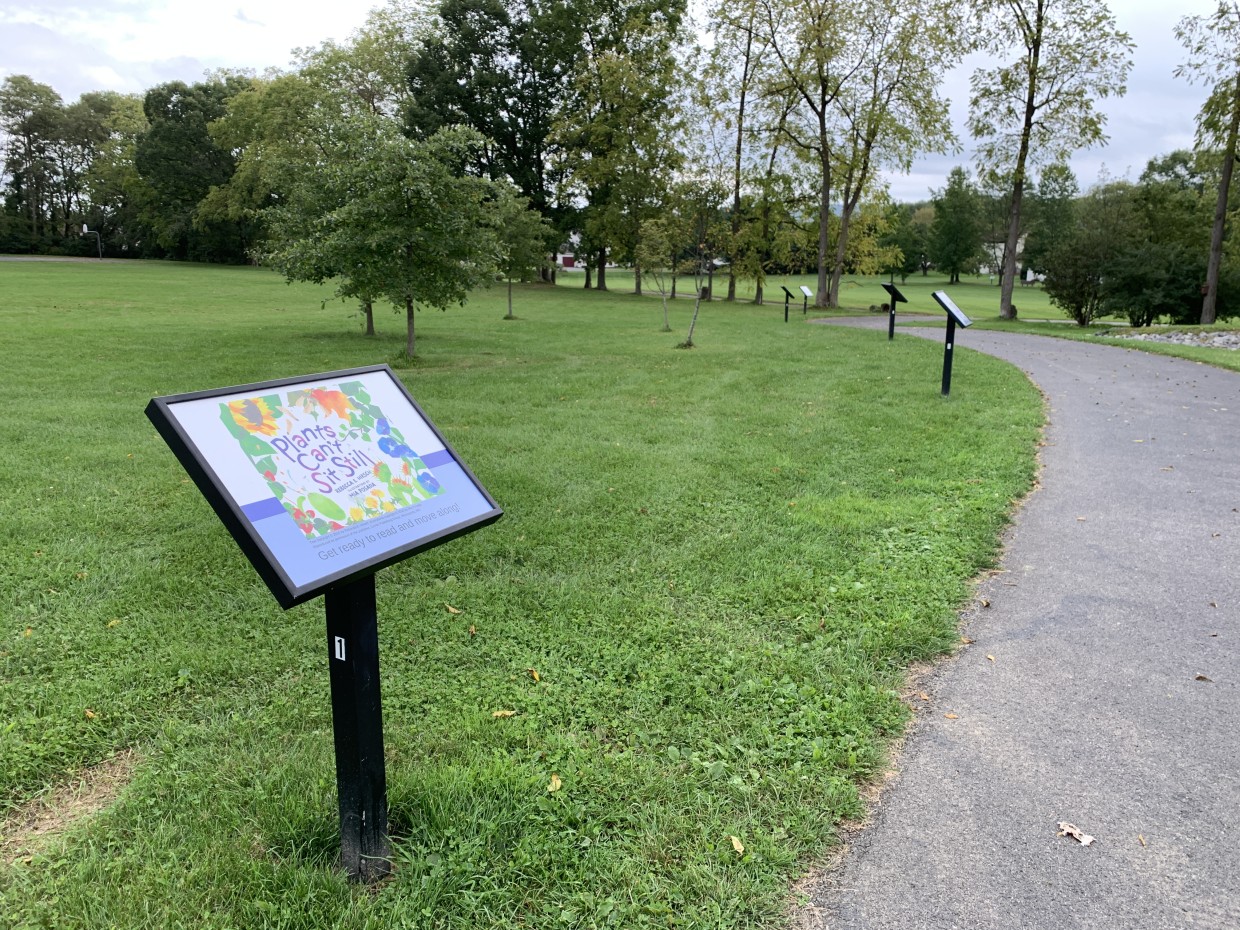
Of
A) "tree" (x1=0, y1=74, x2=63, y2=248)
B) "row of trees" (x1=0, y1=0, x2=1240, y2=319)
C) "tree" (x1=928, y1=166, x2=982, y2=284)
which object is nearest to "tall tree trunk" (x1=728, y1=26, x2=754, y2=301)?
"row of trees" (x1=0, y1=0, x2=1240, y2=319)

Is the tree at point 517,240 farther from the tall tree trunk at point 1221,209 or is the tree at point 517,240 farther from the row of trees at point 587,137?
the tall tree trunk at point 1221,209

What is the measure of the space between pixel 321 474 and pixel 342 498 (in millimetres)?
81

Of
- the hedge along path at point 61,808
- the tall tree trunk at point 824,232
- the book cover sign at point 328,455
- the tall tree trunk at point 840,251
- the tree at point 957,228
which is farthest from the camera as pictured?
the tree at point 957,228

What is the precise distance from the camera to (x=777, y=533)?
5.16m

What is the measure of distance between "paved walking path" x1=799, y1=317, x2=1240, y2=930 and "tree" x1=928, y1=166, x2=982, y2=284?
7356 centimetres

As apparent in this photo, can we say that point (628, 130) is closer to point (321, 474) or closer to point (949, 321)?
point (949, 321)

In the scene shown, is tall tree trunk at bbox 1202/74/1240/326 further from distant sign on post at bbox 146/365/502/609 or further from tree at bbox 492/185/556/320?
distant sign on post at bbox 146/365/502/609

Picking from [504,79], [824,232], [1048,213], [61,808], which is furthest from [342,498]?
[1048,213]

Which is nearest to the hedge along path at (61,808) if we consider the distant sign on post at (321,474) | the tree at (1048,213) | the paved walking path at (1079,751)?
the distant sign on post at (321,474)

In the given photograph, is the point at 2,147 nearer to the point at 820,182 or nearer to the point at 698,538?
the point at 820,182

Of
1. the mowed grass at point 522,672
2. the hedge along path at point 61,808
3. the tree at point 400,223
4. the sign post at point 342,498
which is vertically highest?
the tree at point 400,223

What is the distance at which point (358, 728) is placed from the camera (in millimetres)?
2123

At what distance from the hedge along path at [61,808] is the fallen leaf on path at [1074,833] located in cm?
300

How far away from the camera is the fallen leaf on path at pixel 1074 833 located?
2404 mm
